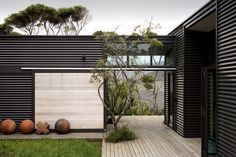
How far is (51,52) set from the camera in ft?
44.2

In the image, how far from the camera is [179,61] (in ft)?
42.7

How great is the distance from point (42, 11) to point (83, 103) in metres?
19.4

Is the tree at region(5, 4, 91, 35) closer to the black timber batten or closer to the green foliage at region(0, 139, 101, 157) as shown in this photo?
the black timber batten

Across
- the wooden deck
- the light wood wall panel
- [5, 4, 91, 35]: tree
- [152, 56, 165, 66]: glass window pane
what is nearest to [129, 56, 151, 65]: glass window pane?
[152, 56, 165, 66]: glass window pane

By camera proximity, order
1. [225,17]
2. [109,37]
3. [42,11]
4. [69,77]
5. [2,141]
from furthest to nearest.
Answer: [42,11], [69,77], [109,37], [2,141], [225,17]

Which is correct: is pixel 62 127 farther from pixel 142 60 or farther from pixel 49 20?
pixel 49 20

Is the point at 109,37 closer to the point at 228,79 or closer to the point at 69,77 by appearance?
the point at 69,77

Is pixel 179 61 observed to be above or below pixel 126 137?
above

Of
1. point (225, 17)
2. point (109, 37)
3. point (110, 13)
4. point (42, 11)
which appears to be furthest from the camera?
point (42, 11)

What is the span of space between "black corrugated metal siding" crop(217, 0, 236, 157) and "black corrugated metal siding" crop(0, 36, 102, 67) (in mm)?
5905

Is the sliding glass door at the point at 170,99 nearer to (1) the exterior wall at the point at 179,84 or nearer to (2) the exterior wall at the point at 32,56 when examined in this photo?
(1) the exterior wall at the point at 179,84

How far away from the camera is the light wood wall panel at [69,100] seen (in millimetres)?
13352

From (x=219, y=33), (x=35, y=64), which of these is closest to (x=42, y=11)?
(x=35, y=64)

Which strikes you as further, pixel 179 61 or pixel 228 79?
pixel 179 61
